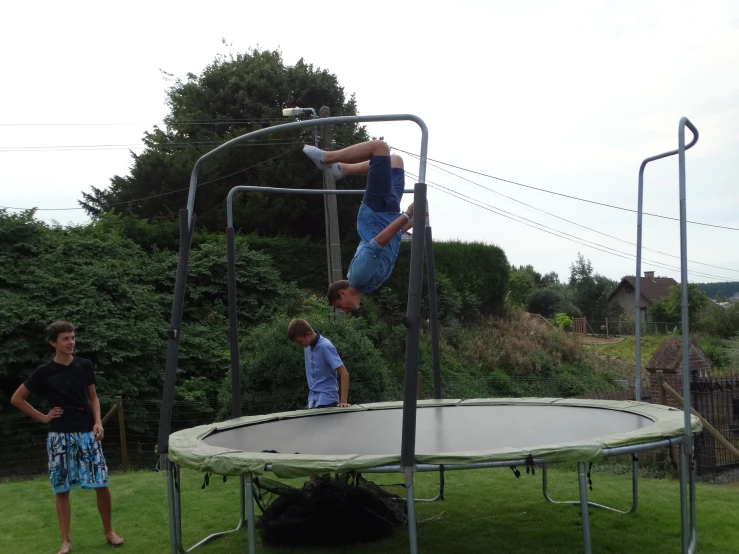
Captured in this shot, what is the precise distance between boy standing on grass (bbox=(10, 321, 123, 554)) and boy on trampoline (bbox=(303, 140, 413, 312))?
46.2 inches

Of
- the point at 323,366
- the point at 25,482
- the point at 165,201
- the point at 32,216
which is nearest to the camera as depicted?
the point at 323,366

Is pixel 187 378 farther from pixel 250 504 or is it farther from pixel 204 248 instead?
pixel 250 504

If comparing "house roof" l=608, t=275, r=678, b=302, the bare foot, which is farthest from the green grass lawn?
"house roof" l=608, t=275, r=678, b=302

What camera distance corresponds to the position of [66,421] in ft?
9.86

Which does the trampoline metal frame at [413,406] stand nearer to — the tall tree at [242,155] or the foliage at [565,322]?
the tall tree at [242,155]

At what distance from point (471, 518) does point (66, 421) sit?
1.90 metres

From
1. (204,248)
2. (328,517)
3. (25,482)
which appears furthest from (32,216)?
(328,517)

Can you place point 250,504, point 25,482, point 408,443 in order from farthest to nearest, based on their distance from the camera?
point 25,482
point 250,504
point 408,443

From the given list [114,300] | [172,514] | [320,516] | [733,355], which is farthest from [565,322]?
[172,514]

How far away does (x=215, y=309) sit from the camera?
8.54 meters

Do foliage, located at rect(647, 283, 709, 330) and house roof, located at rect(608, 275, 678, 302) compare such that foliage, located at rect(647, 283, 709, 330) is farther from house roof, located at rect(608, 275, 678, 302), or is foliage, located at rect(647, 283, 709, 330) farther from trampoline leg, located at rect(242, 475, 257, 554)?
trampoline leg, located at rect(242, 475, 257, 554)

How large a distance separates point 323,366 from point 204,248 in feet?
17.5

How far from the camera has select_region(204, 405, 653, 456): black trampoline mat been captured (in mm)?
3227

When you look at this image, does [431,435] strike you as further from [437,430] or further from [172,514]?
[172,514]
